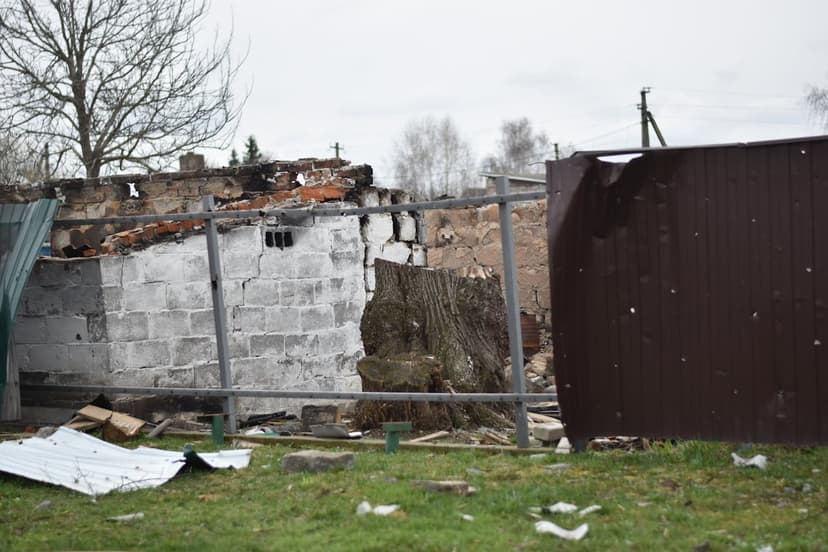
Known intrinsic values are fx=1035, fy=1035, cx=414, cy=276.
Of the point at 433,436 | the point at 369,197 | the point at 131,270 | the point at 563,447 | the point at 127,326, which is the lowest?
the point at 433,436

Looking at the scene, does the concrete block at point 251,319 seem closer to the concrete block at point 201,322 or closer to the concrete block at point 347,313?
the concrete block at point 201,322

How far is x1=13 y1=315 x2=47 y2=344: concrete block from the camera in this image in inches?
369

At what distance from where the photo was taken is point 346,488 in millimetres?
5637

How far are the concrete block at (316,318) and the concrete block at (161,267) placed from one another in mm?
1273

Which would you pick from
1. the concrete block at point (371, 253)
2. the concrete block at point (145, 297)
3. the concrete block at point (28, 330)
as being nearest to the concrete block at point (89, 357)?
the concrete block at point (28, 330)

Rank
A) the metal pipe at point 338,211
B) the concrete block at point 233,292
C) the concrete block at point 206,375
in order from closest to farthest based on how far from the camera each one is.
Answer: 1. the metal pipe at point 338,211
2. the concrete block at point 206,375
3. the concrete block at point 233,292

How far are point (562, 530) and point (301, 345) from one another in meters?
5.86

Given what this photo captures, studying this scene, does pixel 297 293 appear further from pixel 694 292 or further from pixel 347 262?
pixel 694 292

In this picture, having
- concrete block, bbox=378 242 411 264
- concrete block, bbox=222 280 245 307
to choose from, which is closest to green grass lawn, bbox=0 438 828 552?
concrete block, bbox=222 280 245 307

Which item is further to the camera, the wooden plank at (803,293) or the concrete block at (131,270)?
the concrete block at (131,270)

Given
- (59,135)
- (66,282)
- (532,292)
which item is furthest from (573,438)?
(59,135)

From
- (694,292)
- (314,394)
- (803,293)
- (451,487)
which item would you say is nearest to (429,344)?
(314,394)

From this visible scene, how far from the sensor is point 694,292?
595 centimetres

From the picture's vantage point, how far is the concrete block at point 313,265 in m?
10.2
